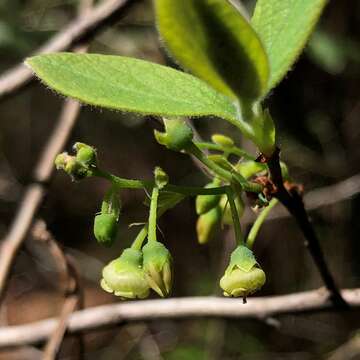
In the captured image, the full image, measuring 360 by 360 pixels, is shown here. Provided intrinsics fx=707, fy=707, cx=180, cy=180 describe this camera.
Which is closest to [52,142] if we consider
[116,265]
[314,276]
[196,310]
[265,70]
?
[196,310]

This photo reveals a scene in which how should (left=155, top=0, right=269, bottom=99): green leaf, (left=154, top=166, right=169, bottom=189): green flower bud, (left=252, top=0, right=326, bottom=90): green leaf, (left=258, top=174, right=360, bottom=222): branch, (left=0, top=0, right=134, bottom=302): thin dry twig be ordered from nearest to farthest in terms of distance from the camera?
1. (left=155, top=0, right=269, bottom=99): green leaf
2. (left=252, top=0, right=326, bottom=90): green leaf
3. (left=154, top=166, right=169, bottom=189): green flower bud
4. (left=0, top=0, right=134, bottom=302): thin dry twig
5. (left=258, top=174, right=360, bottom=222): branch

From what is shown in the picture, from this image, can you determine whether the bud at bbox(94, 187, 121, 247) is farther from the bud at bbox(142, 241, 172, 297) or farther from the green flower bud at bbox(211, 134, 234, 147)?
the green flower bud at bbox(211, 134, 234, 147)

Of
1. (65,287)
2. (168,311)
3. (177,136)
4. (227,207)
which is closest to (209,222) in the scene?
(227,207)

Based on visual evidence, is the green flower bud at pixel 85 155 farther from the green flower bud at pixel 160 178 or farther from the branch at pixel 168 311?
the branch at pixel 168 311

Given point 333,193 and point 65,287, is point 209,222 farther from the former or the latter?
point 333,193

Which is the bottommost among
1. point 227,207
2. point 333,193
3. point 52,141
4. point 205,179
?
point 205,179

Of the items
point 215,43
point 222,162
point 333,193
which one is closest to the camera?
point 215,43

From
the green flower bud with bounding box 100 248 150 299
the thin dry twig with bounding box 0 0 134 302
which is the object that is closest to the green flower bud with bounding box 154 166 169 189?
the green flower bud with bounding box 100 248 150 299

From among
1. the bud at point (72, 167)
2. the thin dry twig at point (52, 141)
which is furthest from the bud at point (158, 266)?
the thin dry twig at point (52, 141)

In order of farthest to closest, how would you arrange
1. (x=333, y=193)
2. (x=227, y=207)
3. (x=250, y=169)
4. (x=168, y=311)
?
(x=333, y=193) < (x=168, y=311) < (x=227, y=207) < (x=250, y=169)
